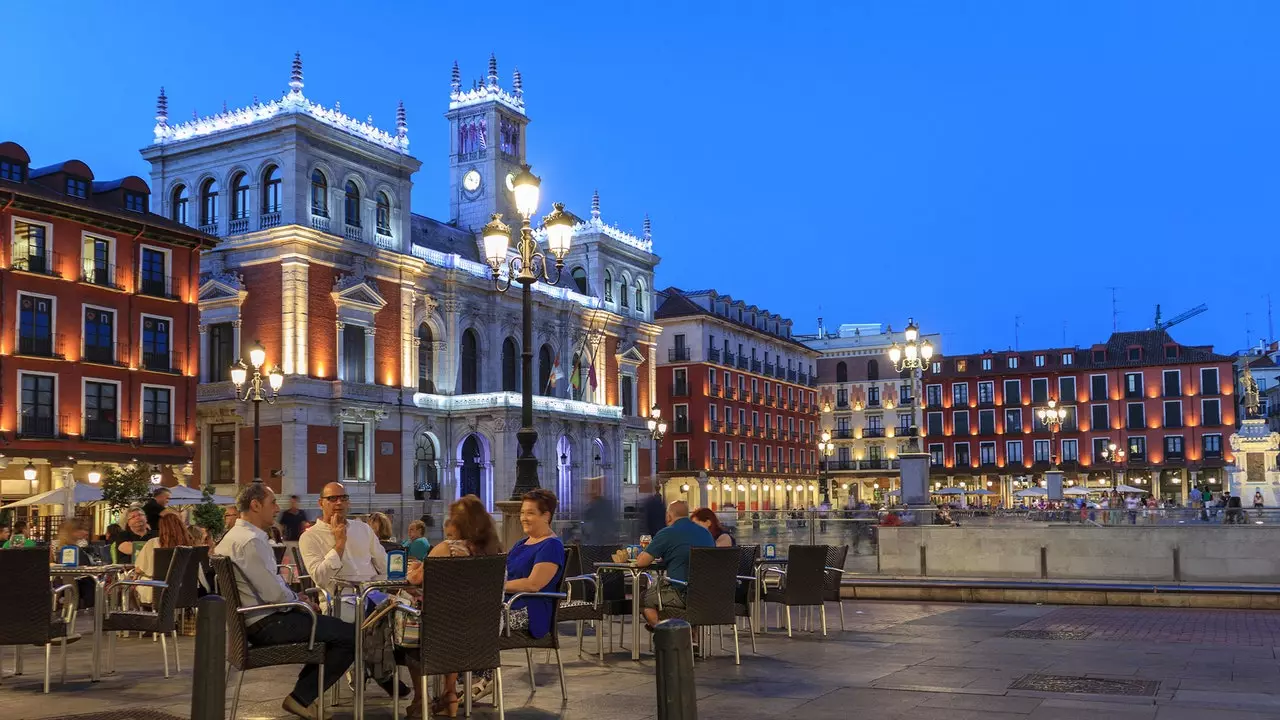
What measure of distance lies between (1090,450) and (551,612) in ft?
268

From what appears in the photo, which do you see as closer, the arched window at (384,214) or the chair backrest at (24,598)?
the chair backrest at (24,598)

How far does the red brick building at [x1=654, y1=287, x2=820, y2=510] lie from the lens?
70.2 meters

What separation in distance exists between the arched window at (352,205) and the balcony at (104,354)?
33.9ft

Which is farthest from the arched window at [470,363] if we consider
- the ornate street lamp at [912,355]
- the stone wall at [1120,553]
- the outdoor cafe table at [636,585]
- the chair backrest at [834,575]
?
the outdoor cafe table at [636,585]

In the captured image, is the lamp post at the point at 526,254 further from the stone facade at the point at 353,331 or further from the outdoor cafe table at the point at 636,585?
the stone facade at the point at 353,331

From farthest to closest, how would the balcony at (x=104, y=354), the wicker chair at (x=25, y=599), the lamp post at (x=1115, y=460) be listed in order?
1. the lamp post at (x=1115, y=460)
2. the balcony at (x=104, y=354)
3. the wicker chair at (x=25, y=599)

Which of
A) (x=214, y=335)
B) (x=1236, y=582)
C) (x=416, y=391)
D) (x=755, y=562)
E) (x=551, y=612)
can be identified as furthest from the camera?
(x=416, y=391)

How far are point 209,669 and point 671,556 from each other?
18.7 feet

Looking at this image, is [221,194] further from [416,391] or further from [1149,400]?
[1149,400]

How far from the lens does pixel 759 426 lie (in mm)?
77562

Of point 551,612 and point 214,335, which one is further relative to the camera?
point 214,335

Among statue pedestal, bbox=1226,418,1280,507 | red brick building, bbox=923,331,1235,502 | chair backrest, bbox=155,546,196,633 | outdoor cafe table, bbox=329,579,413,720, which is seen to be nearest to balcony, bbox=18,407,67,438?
chair backrest, bbox=155,546,196,633

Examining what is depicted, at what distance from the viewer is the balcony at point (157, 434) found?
37188 mm

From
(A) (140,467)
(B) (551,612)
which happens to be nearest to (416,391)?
(A) (140,467)
